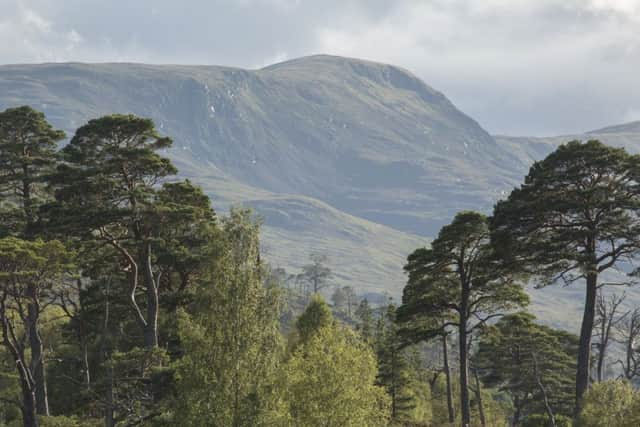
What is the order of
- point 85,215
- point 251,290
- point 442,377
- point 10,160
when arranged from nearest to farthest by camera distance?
point 251,290 → point 85,215 → point 10,160 → point 442,377

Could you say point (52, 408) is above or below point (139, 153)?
below

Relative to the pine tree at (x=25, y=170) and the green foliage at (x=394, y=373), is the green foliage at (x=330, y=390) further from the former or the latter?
the green foliage at (x=394, y=373)

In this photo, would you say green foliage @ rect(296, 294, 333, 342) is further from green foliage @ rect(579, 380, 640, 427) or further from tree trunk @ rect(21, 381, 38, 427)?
tree trunk @ rect(21, 381, 38, 427)

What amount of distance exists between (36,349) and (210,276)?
12.6m

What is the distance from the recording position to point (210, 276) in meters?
31.8

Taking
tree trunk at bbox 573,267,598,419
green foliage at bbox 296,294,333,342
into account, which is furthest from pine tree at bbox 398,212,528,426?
green foliage at bbox 296,294,333,342

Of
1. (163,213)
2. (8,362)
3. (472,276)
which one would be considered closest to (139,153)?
(163,213)

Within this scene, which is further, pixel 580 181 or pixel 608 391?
pixel 580 181

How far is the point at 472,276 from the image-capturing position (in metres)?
43.3

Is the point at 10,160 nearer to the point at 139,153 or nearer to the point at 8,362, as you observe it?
the point at 139,153

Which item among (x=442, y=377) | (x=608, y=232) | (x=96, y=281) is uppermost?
(x=608, y=232)

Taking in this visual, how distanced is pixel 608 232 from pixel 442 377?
65091 millimetres

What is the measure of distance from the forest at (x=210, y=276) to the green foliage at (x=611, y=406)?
0.07 m

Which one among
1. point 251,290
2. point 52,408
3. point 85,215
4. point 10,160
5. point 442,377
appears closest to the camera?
point 251,290
